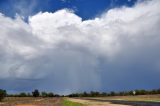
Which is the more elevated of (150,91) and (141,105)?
(150,91)

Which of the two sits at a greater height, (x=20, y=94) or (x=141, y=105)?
(x=20, y=94)

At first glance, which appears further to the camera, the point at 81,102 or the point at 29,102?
the point at 81,102

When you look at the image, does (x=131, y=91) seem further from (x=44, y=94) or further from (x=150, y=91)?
(x=44, y=94)

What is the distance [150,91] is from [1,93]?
9005 cm

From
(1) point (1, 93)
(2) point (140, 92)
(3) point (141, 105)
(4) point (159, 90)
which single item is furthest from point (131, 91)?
(3) point (141, 105)

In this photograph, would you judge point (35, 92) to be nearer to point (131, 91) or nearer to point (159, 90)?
point (131, 91)

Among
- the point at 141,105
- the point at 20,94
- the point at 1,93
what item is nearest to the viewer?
the point at 141,105

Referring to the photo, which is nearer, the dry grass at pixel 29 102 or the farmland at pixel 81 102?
the dry grass at pixel 29 102

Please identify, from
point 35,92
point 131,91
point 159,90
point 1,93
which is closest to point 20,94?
point 35,92

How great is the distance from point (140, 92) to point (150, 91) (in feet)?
14.2

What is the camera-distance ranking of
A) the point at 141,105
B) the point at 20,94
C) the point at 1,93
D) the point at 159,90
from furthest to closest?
the point at 20,94 < the point at 159,90 < the point at 1,93 < the point at 141,105

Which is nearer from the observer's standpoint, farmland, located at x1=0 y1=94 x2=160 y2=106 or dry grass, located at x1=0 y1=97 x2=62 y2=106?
dry grass, located at x1=0 y1=97 x2=62 y2=106

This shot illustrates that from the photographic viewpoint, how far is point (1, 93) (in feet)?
338

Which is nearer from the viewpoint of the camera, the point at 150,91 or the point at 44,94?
the point at 150,91
